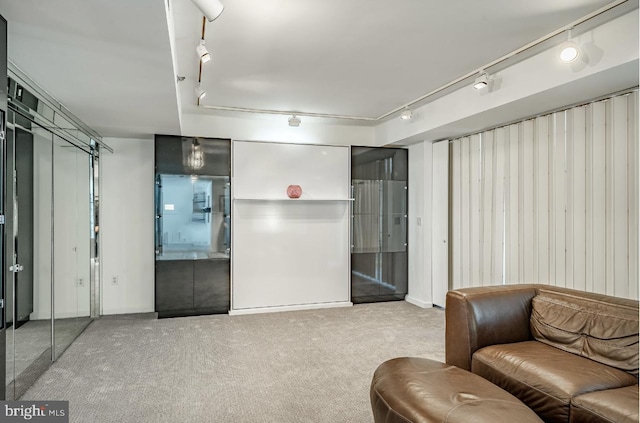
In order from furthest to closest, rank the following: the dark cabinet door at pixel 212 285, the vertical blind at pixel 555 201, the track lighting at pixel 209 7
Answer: the dark cabinet door at pixel 212 285 → the vertical blind at pixel 555 201 → the track lighting at pixel 209 7

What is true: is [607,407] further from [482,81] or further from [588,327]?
[482,81]

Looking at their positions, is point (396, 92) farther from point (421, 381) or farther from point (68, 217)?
point (68, 217)

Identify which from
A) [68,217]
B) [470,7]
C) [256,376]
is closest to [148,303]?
[68,217]

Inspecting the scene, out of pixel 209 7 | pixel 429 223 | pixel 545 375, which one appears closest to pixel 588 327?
pixel 545 375

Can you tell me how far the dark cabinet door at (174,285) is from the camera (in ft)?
16.3

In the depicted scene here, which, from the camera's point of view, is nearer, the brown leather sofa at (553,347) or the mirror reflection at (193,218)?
the brown leather sofa at (553,347)

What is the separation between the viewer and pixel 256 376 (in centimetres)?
321

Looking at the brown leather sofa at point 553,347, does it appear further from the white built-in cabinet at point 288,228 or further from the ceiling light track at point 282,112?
the ceiling light track at point 282,112

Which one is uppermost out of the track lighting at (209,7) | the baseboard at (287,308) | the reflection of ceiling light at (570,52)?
the reflection of ceiling light at (570,52)

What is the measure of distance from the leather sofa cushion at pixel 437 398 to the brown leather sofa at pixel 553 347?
0.30 meters

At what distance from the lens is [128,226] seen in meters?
5.16

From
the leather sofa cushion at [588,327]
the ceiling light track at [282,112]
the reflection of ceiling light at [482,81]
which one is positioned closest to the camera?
the leather sofa cushion at [588,327]

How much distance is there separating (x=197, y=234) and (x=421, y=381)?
3.65 metres

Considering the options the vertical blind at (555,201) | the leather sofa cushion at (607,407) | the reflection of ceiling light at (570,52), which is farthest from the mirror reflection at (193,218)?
the leather sofa cushion at (607,407)
